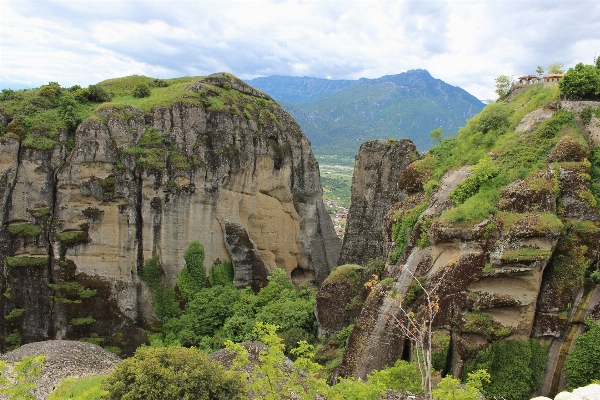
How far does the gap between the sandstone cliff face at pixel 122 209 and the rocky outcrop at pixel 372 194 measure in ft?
23.8

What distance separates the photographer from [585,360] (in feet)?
63.2

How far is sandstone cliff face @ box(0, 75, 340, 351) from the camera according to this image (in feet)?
107

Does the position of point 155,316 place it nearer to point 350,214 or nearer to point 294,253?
point 294,253

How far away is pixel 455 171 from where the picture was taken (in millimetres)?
25609

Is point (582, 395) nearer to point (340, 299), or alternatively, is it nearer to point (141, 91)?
point (340, 299)

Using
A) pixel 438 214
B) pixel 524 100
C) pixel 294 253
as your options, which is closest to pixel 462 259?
pixel 438 214

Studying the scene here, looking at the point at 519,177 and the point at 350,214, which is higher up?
the point at 519,177

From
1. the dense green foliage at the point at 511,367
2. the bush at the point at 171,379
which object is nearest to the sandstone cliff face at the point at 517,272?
Answer: the dense green foliage at the point at 511,367

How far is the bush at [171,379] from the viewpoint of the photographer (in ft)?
47.7

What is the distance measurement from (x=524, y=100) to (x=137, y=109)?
26.9 m

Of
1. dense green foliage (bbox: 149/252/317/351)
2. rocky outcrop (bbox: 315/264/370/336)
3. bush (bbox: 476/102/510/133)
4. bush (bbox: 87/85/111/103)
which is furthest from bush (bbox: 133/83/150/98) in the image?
bush (bbox: 476/102/510/133)

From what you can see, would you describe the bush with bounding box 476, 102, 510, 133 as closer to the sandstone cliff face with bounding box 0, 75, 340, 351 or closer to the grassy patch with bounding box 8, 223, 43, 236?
the sandstone cliff face with bounding box 0, 75, 340, 351

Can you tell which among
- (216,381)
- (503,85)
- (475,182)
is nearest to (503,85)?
(503,85)

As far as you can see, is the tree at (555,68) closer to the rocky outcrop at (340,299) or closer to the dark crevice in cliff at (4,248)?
the rocky outcrop at (340,299)
